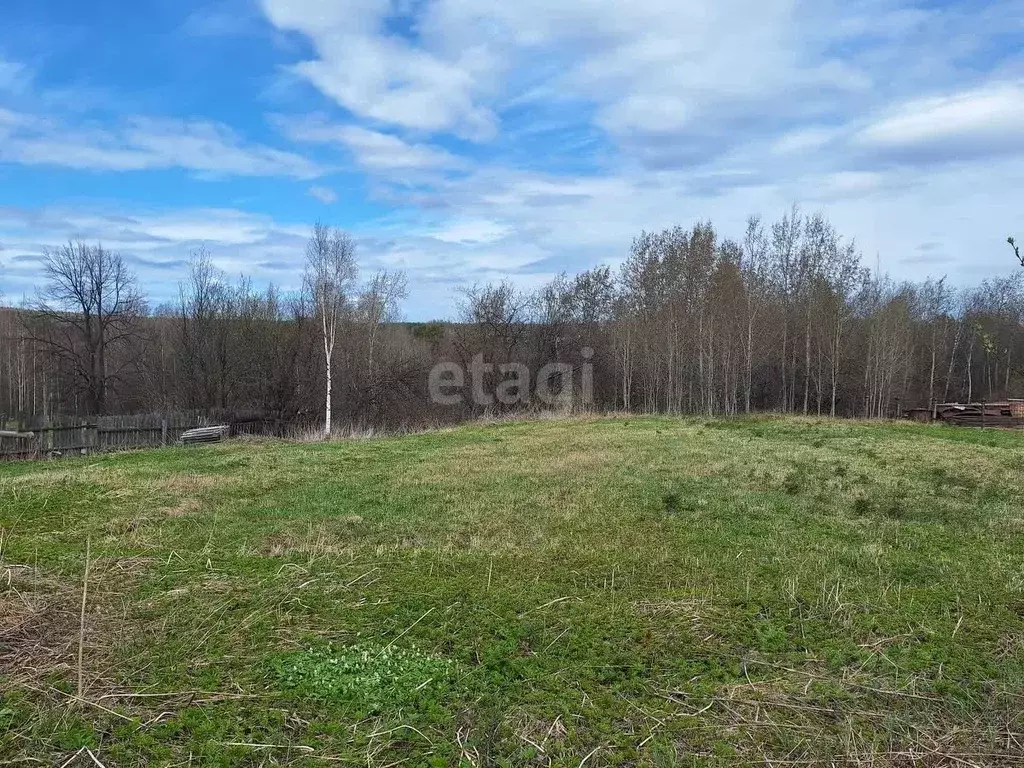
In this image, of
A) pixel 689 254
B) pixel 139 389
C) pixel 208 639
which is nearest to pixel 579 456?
pixel 208 639

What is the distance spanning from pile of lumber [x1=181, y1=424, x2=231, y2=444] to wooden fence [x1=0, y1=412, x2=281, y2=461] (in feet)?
2.20

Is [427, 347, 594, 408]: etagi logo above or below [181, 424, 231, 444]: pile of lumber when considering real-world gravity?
above

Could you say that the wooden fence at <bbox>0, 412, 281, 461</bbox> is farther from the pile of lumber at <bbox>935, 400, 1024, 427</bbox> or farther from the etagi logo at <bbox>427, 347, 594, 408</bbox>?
the pile of lumber at <bbox>935, 400, 1024, 427</bbox>

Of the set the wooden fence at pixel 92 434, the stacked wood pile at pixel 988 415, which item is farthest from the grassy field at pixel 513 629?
the stacked wood pile at pixel 988 415

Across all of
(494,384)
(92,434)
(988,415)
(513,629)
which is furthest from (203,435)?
(988,415)

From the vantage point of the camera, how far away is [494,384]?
3525 centimetres

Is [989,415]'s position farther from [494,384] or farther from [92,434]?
[92,434]

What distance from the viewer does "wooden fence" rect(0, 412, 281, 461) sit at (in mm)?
15125

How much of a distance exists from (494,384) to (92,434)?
831 inches

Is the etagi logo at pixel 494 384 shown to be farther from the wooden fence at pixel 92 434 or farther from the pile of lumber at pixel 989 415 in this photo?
the pile of lumber at pixel 989 415

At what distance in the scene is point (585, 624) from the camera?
150 inches

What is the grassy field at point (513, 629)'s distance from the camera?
2.63m

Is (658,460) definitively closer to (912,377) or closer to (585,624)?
(585,624)

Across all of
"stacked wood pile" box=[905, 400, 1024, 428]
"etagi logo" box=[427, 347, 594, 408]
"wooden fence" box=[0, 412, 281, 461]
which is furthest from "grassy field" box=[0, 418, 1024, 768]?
"etagi logo" box=[427, 347, 594, 408]
